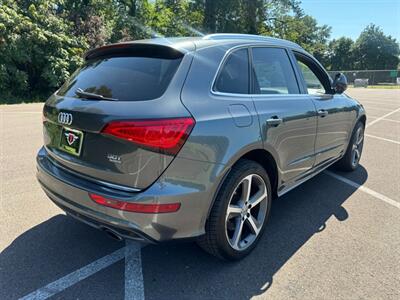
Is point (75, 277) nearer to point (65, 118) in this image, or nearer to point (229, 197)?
point (65, 118)

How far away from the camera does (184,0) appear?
29.8 meters

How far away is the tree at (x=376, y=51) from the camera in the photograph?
2753 inches

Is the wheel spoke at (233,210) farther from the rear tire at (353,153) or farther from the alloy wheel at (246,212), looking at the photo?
the rear tire at (353,153)

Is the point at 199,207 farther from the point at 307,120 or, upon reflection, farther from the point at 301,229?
the point at 307,120

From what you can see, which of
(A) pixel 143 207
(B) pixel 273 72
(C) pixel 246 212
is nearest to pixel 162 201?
(A) pixel 143 207

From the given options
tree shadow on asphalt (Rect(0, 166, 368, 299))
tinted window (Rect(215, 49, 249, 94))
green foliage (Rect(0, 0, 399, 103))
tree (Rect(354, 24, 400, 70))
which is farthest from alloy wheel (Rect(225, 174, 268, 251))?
tree (Rect(354, 24, 400, 70))

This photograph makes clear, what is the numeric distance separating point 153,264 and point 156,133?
122cm

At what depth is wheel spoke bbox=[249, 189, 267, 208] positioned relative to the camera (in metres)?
2.96

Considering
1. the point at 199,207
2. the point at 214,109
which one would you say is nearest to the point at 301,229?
the point at 199,207

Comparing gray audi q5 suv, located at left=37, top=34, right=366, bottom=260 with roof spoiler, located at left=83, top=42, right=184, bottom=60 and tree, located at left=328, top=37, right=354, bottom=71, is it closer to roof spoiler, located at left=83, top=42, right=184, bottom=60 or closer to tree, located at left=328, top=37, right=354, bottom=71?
roof spoiler, located at left=83, top=42, right=184, bottom=60

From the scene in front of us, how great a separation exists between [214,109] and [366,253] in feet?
6.35

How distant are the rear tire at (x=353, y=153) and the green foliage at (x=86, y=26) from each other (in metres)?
12.6

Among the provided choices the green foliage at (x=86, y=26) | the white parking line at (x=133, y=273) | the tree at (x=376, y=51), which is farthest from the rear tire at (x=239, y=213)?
the tree at (x=376, y=51)

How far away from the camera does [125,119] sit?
218 cm
